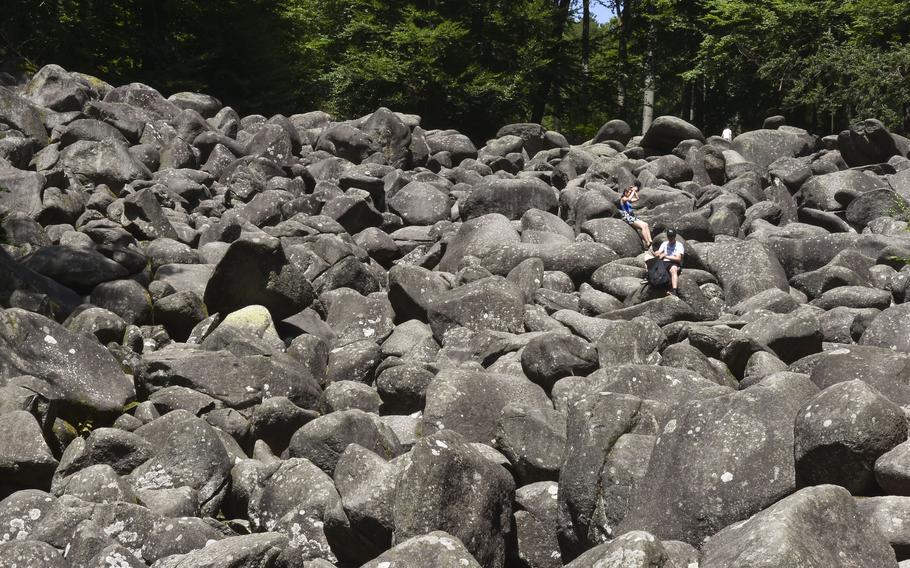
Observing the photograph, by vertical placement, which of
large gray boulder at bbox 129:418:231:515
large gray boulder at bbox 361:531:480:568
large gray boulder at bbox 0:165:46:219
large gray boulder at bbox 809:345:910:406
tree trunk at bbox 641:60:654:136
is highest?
tree trunk at bbox 641:60:654:136

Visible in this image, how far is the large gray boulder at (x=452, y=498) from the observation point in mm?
8992

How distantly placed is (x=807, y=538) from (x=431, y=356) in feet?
29.5

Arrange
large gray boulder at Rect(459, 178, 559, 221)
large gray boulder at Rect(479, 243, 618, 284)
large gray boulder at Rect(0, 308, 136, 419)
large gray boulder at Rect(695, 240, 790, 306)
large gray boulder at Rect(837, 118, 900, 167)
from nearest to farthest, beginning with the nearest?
large gray boulder at Rect(0, 308, 136, 419) < large gray boulder at Rect(695, 240, 790, 306) < large gray boulder at Rect(479, 243, 618, 284) < large gray boulder at Rect(459, 178, 559, 221) < large gray boulder at Rect(837, 118, 900, 167)

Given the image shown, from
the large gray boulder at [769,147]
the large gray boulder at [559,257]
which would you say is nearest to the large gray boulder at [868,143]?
the large gray boulder at [769,147]

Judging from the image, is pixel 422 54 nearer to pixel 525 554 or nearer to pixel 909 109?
pixel 909 109

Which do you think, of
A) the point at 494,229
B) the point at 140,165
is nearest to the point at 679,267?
the point at 494,229

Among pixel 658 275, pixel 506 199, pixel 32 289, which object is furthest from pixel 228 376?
pixel 506 199

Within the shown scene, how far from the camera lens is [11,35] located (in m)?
30.4

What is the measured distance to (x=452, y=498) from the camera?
912 cm

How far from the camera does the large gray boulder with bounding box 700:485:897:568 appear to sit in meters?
6.62

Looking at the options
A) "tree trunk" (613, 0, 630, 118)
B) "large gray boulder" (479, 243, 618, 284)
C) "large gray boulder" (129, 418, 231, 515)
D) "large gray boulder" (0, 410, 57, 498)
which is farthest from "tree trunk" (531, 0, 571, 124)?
"large gray boulder" (0, 410, 57, 498)

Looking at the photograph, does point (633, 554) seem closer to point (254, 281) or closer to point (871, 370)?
point (871, 370)

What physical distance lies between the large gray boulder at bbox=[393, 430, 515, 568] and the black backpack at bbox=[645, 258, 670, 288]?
825 centimetres

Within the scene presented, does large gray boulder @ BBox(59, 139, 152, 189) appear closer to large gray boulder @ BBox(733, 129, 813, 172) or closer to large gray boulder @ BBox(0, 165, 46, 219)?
large gray boulder @ BBox(0, 165, 46, 219)
